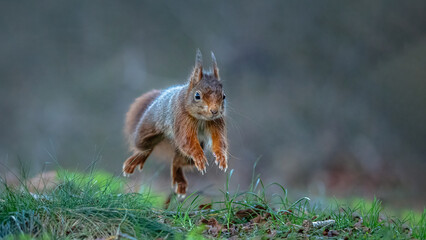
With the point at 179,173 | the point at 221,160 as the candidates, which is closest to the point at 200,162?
the point at 221,160

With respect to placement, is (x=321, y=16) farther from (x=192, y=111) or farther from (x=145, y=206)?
(x=145, y=206)

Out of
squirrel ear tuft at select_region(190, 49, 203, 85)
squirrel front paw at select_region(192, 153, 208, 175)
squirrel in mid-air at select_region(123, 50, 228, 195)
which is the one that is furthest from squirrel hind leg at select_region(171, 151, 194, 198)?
squirrel ear tuft at select_region(190, 49, 203, 85)

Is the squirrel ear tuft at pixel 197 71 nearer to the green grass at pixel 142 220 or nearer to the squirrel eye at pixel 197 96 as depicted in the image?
the squirrel eye at pixel 197 96

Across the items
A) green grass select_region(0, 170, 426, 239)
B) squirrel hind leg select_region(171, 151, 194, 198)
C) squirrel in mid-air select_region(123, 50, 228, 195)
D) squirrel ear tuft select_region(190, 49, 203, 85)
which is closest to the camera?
green grass select_region(0, 170, 426, 239)

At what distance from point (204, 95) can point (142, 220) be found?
1565mm

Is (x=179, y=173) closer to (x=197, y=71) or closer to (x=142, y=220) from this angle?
(x=197, y=71)

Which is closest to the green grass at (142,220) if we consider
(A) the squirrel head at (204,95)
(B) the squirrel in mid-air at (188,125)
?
(B) the squirrel in mid-air at (188,125)

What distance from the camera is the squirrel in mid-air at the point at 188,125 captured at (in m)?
5.31

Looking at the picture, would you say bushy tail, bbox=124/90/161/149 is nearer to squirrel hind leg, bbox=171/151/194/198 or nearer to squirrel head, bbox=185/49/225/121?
squirrel hind leg, bbox=171/151/194/198

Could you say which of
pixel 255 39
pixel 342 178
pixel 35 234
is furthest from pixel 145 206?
pixel 255 39

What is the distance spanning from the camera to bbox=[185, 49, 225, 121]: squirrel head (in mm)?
5258

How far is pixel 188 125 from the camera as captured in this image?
5578mm

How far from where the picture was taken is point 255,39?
1694 cm

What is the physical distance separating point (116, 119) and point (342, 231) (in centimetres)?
1300
